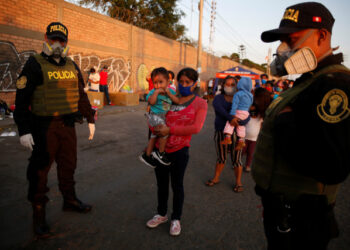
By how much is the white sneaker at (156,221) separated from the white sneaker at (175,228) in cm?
17

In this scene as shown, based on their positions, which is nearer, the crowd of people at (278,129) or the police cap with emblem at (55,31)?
the crowd of people at (278,129)

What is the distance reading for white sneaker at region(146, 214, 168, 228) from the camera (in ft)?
8.77

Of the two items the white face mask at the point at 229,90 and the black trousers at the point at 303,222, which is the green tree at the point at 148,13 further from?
the black trousers at the point at 303,222

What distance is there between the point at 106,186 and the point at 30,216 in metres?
1.11

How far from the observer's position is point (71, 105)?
273 cm

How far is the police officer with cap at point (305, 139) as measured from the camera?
41.3 inches

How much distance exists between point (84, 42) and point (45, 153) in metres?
11.2

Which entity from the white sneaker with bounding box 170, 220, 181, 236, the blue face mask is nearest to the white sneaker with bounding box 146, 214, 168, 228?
the white sneaker with bounding box 170, 220, 181, 236

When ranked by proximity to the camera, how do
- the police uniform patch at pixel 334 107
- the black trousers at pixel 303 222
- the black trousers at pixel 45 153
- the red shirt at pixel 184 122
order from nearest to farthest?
the police uniform patch at pixel 334 107, the black trousers at pixel 303 222, the red shirt at pixel 184 122, the black trousers at pixel 45 153

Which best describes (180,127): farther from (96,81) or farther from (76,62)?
(76,62)

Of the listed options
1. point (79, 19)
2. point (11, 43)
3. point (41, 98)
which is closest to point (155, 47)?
point (79, 19)

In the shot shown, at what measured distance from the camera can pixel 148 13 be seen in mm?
25016

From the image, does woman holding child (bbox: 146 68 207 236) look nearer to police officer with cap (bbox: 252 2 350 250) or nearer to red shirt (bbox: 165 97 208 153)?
red shirt (bbox: 165 97 208 153)

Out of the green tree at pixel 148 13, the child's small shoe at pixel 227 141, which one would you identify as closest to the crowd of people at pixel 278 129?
the child's small shoe at pixel 227 141
